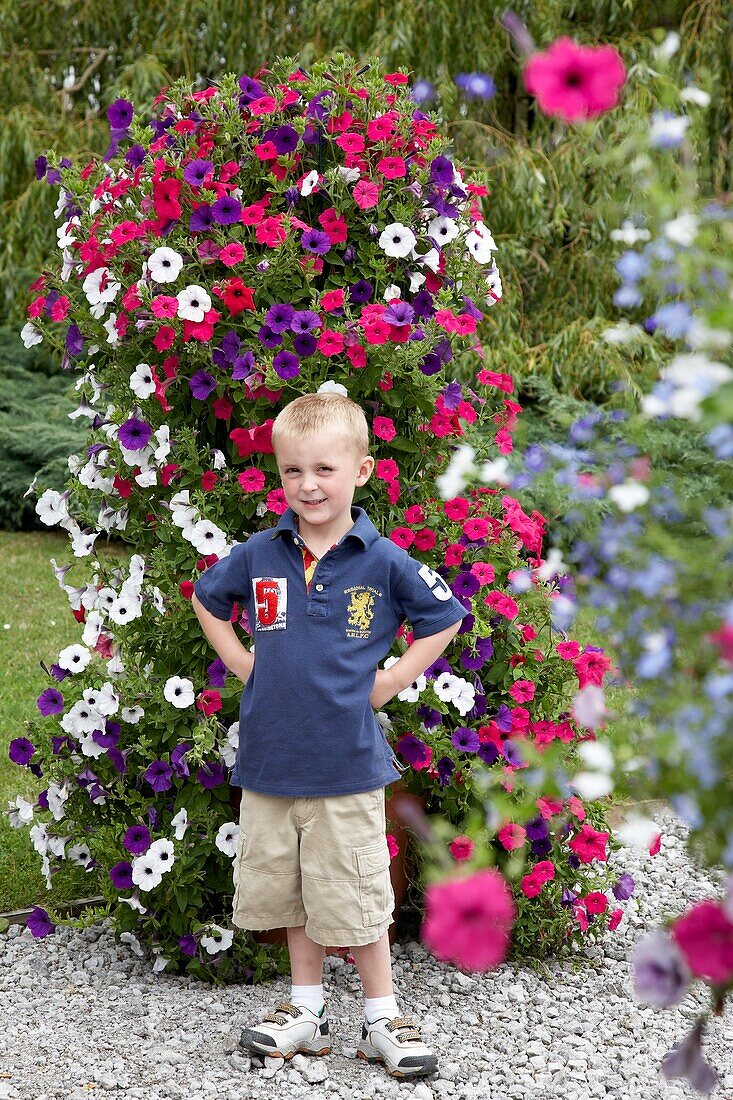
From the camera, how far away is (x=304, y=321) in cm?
277

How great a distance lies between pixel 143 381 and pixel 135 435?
0.41 ft

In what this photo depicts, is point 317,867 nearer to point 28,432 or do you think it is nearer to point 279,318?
point 279,318

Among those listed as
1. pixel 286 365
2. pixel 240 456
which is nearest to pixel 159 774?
pixel 240 456

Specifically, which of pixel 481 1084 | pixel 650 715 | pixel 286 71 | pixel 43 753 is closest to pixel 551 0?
pixel 286 71

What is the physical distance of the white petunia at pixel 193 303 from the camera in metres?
2.73

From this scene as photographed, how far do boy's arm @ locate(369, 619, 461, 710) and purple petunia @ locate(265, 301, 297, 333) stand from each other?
798 millimetres

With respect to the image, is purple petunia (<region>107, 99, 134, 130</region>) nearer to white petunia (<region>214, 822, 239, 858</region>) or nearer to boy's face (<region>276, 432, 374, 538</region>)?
boy's face (<region>276, 432, 374, 538</region>)

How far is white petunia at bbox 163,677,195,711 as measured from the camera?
276 centimetres

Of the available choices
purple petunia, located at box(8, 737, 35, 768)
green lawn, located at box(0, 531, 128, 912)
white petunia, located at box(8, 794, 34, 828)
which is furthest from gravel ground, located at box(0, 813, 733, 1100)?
purple petunia, located at box(8, 737, 35, 768)

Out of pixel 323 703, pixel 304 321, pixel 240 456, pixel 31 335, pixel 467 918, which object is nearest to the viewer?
pixel 467 918

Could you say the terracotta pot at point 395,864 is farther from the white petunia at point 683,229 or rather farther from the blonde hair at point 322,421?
the white petunia at point 683,229

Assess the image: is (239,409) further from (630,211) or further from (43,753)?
(630,211)

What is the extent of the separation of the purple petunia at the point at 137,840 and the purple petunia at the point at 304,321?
1177 millimetres

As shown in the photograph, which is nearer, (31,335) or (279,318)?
(279,318)
